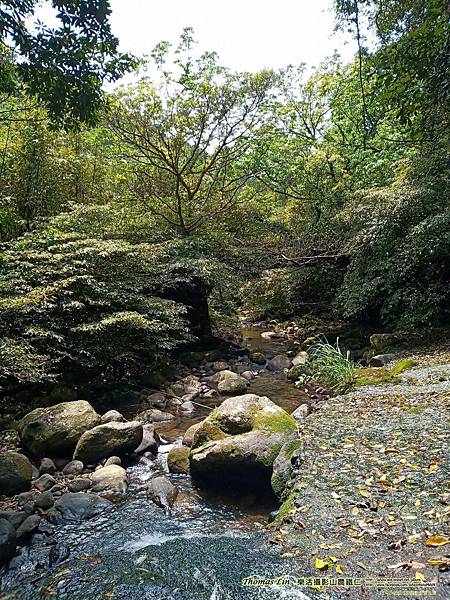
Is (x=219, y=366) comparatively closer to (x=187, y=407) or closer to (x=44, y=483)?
(x=187, y=407)

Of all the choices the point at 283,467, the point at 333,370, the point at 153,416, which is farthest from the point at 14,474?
the point at 333,370

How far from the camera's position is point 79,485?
5.26 meters

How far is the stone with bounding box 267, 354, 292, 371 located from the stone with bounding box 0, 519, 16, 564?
25.9ft

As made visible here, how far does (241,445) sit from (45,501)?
7.47ft

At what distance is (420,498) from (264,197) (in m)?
15.3

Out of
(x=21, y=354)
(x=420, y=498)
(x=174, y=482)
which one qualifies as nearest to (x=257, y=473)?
(x=174, y=482)

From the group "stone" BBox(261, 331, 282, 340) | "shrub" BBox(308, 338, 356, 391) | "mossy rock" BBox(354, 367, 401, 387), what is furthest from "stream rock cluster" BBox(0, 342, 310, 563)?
"stone" BBox(261, 331, 282, 340)

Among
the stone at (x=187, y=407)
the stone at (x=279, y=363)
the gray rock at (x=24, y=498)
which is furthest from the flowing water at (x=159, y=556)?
the stone at (x=279, y=363)

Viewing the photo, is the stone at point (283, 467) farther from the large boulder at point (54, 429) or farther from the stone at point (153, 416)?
the stone at point (153, 416)

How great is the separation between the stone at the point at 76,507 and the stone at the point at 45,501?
0.10 meters

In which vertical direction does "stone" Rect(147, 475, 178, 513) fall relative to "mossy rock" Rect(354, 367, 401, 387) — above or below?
below

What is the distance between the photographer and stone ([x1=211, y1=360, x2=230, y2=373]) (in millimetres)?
11009

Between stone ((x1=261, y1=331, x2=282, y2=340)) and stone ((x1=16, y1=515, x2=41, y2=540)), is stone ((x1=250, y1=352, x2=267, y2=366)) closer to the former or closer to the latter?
stone ((x1=261, y1=331, x2=282, y2=340))

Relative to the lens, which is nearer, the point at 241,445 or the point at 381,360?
the point at 241,445
